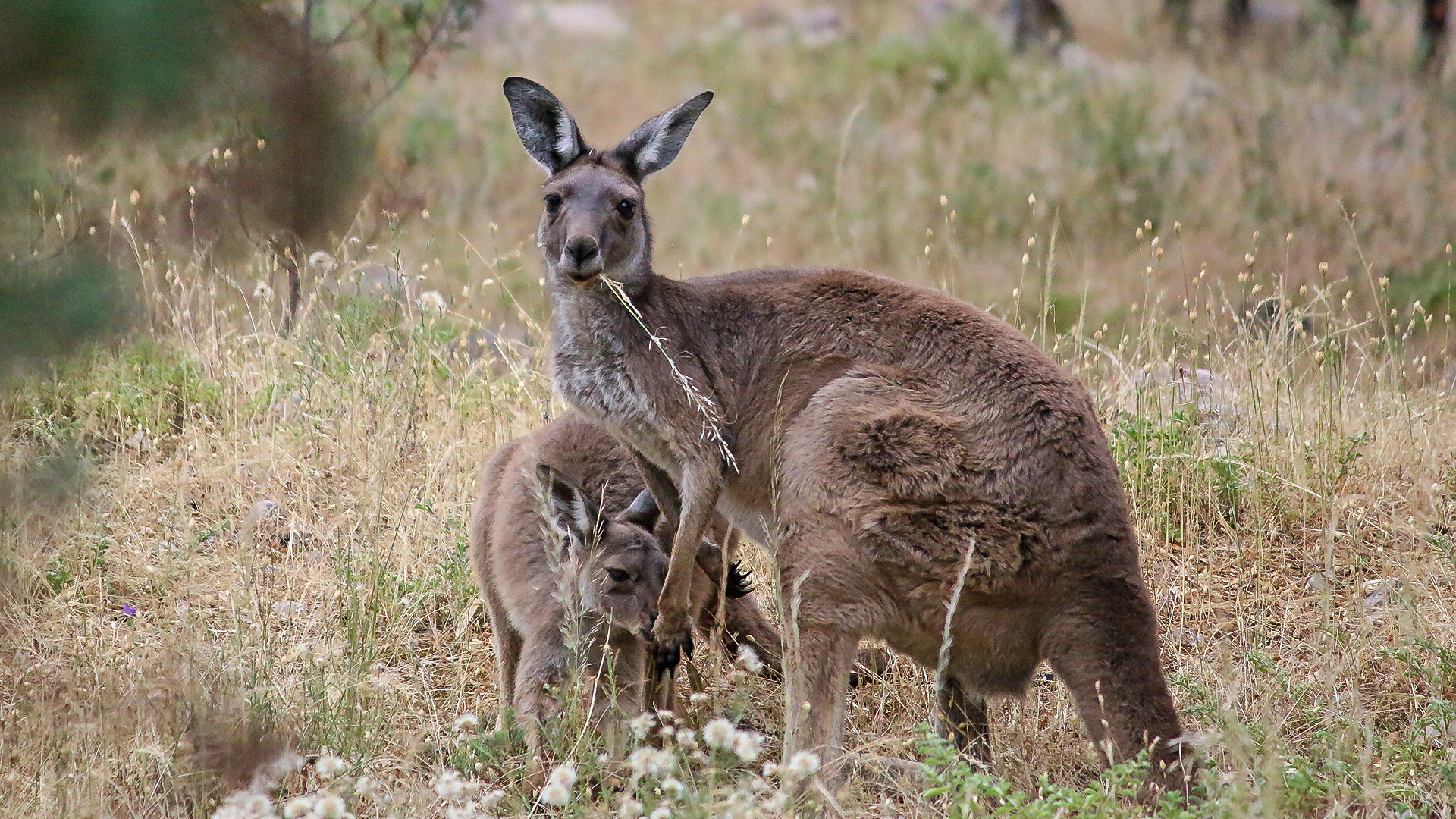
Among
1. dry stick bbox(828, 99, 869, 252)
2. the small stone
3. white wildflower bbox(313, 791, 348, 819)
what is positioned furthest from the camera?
dry stick bbox(828, 99, 869, 252)

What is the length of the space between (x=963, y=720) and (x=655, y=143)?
224 cm

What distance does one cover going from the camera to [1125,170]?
12.4 metres

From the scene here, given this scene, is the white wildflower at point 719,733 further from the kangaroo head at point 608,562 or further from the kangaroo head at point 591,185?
the kangaroo head at point 591,185

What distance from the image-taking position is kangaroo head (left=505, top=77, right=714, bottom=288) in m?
4.64

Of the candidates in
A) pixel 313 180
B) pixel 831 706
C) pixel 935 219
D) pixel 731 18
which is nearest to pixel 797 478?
pixel 831 706

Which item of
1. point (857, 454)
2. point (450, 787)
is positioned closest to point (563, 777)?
point (450, 787)

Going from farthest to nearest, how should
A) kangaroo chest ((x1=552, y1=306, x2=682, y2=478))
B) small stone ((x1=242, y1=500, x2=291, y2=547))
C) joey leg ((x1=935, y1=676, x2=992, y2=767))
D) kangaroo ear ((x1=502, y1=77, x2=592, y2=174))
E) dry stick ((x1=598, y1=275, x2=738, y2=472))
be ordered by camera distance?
small stone ((x1=242, y1=500, x2=291, y2=547)) < kangaroo ear ((x1=502, y1=77, x2=592, y2=174)) < joey leg ((x1=935, y1=676, x2=992, y2=767)) < kangaroo chest ((x1=552, y1=306, x2=682, y2=478)) < dry stick ((x1=598, y1=275, x2=738, y2=472))

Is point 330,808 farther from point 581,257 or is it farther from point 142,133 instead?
point 581,257

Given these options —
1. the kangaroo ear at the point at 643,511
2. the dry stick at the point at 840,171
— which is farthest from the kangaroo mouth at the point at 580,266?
the dry stick at the point at 840,171

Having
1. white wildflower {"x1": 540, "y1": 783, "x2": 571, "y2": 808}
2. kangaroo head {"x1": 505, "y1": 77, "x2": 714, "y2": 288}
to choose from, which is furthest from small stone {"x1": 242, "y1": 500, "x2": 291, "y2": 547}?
white wildflower {"x1": 540, "y1": 783, "x2": 571, "y2": 808}

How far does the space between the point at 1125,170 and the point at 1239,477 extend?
7.18m

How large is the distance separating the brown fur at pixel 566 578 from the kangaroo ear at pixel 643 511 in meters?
0.02

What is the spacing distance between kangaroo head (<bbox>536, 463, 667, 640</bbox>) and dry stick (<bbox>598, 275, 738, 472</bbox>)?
496 millimetres

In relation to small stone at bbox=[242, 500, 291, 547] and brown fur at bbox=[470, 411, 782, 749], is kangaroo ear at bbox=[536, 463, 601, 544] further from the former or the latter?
small stone at bbox=[242, 500, 291, 547]
